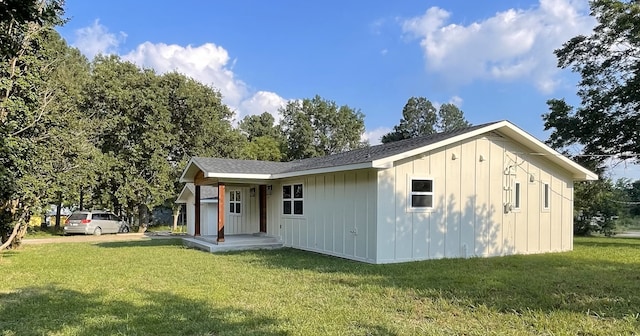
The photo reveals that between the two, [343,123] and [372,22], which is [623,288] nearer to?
[372,22]

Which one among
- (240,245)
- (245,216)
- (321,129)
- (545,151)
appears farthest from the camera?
(321,129)

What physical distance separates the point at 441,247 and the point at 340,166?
335 centimetres

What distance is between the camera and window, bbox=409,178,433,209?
1102 centimetres

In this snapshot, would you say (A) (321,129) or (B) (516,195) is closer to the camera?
(B) (516,195)

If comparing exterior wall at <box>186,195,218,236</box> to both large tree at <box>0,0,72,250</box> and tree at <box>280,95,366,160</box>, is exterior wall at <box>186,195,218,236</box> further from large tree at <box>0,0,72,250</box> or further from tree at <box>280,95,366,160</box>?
tree at <box>280,95,366,160</box>

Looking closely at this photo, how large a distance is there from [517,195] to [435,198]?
302cm

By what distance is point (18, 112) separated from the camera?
35.3 feet

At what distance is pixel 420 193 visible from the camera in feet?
36.3

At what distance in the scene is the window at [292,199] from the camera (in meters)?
13.9

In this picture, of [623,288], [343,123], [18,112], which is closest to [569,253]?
[623,288]

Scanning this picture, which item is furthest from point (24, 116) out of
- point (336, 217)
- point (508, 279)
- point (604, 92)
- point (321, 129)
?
point (321, 129)

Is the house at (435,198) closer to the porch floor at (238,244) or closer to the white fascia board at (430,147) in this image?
the white fascia board at (430,147)

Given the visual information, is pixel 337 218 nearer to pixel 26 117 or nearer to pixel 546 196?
pixel 546 196

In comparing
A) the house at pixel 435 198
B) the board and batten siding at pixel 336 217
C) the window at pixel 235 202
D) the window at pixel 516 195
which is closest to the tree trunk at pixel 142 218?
the window at pixel 235 202
